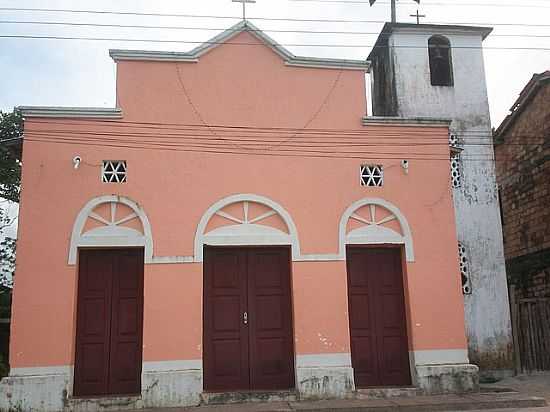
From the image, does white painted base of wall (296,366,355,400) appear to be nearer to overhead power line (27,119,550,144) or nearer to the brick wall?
overhead power line (27,119,550,144)

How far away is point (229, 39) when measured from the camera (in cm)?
1044

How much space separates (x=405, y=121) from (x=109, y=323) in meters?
6.30

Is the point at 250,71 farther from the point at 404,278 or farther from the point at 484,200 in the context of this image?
the point at 484,200

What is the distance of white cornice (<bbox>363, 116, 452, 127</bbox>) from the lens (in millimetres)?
10602

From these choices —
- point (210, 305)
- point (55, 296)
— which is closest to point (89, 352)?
point (55, 296)

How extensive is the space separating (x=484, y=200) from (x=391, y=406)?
625cm

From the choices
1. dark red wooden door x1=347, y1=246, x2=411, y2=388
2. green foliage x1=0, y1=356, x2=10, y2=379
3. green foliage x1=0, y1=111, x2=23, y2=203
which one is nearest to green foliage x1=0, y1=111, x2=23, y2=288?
green foliage x1=0, y1=111, x2=23, y2=203

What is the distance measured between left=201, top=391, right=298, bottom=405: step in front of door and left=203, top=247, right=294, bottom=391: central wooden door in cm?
28

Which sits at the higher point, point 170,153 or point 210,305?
point 170,153

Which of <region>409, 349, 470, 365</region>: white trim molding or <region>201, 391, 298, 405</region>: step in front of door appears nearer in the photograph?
<region>201, 391, 298, 405</region>: step in front of door

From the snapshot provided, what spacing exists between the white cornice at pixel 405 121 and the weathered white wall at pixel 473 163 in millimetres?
2506

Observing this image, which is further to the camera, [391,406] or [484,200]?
[484,200]

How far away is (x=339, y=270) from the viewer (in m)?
9.98

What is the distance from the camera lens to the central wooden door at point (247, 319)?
9.66 meters
